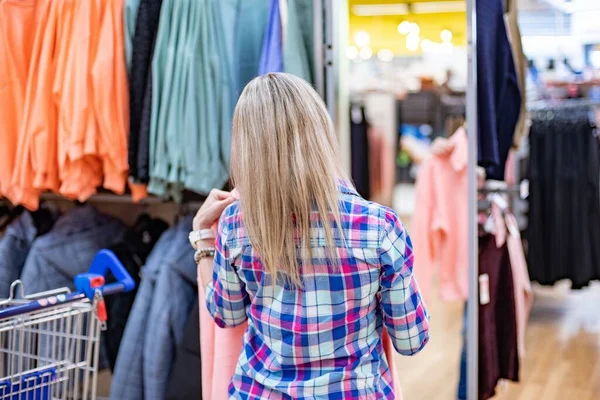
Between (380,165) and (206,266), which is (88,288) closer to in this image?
(206,266)

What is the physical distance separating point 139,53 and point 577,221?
3166 millimetres

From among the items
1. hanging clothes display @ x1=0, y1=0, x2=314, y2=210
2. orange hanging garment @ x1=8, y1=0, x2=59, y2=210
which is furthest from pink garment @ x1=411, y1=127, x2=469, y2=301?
orange hanging garment @ x1=8, y1=0, x2=59, y2=210

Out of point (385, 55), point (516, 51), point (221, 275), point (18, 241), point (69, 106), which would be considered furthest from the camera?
point (385, 55)

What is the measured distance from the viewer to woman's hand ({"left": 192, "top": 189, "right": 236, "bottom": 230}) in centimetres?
200

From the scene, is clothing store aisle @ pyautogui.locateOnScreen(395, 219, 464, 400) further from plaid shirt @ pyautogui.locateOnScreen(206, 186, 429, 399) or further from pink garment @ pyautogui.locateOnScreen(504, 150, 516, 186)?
plaid shirt @ pyautogui.locateOnScreen(206, 186, 429, 399)

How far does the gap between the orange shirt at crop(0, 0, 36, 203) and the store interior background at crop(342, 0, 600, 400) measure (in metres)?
1.27

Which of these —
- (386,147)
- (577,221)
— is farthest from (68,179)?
(386,147)

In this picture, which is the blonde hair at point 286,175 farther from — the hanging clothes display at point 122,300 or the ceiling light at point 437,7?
the ceiling light at point 437,7

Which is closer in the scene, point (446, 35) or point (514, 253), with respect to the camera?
point (514, 253)

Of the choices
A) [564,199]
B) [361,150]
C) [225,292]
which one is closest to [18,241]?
[225,292]

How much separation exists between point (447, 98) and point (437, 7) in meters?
2.09

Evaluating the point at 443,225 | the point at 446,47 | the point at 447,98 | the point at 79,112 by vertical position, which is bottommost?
the point at 443,225

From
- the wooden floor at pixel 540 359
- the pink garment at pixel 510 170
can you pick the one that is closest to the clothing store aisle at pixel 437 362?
the wooden floor at pixel 540 359

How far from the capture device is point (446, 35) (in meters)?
4.37
